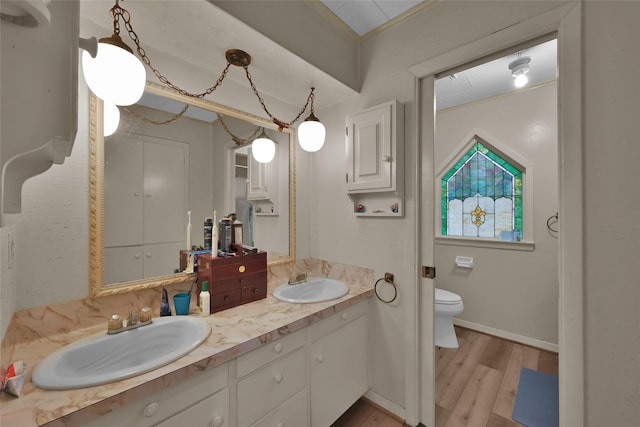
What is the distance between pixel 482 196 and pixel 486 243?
0.54 metres

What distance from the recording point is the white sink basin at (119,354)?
776 mm

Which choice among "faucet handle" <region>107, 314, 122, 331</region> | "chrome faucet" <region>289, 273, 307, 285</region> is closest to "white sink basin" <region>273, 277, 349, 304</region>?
"chrome faucet" <region>289, 273, 307, 285</region>

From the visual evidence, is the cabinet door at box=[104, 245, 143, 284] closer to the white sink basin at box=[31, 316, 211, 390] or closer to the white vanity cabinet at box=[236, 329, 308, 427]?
the white sink basin at box=[31, 316, 211, 390]

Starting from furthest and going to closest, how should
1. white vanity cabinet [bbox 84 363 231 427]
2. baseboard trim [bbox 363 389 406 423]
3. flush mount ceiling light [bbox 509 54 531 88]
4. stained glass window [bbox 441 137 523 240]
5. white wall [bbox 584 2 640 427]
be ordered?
stained glass window [bbox 441 137 523 240] < flush mount ceiling light [bbox 509 54 531 88] < baseboard trim [bbox 363 389 406 423] < white wall [bbox 584 2 640 427] < white vanity cabinet [bbox 84 363 231 427]

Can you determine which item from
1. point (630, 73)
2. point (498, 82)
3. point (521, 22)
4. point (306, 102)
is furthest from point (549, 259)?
point (306, 102)

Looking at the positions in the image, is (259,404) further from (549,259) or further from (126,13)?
(549,259)

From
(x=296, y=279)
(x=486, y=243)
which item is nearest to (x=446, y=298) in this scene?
(x=486, y=243)

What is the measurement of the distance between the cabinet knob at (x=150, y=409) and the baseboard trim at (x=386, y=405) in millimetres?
1480

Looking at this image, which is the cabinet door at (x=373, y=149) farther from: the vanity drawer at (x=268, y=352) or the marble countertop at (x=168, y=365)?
the vanity drawer at (x=268, y=352)

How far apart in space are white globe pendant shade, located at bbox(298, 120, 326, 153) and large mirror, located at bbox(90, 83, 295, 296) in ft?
1.22

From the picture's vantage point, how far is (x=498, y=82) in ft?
7.82

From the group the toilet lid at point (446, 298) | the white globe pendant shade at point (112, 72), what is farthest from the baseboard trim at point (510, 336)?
the white globe pendant shade at point (112, 72)

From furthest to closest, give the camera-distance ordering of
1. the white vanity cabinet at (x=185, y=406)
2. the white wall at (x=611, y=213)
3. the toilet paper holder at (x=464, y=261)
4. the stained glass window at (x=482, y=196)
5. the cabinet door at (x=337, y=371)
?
the toilet paper holder at (x=464, y=261), the stained glass window at (x=482, y=196), the cabinet door at (x=337, y=371), the white wall at (x=611, y=213), the white vanity cabinet at (x=185, y=406)

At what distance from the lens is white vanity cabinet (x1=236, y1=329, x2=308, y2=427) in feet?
3.47
